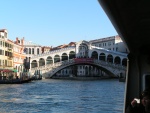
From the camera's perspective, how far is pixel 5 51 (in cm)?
2938

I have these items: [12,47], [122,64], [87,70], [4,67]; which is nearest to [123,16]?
[4,67]

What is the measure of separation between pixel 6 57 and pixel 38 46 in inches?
835

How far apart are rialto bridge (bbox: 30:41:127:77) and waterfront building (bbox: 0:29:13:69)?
160 inches

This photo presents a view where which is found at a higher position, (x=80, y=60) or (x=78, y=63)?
(x=80, y=60)

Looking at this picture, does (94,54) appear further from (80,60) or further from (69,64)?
(69,64)

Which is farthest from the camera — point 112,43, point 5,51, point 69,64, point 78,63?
point 112,43

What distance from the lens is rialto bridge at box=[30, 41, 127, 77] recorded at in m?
34.2

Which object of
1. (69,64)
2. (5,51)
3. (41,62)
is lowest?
(69,64)

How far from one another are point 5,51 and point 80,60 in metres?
8.05

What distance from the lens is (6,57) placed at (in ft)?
97.5

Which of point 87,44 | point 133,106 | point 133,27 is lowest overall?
point 133,106

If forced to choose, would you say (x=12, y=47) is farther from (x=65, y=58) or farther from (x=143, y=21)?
(x=143, y=21)

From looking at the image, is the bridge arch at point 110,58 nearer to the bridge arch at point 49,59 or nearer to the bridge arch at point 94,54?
the bridge arch at point 94,54

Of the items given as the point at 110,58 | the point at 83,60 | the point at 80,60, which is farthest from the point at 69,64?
the point at 110,58
